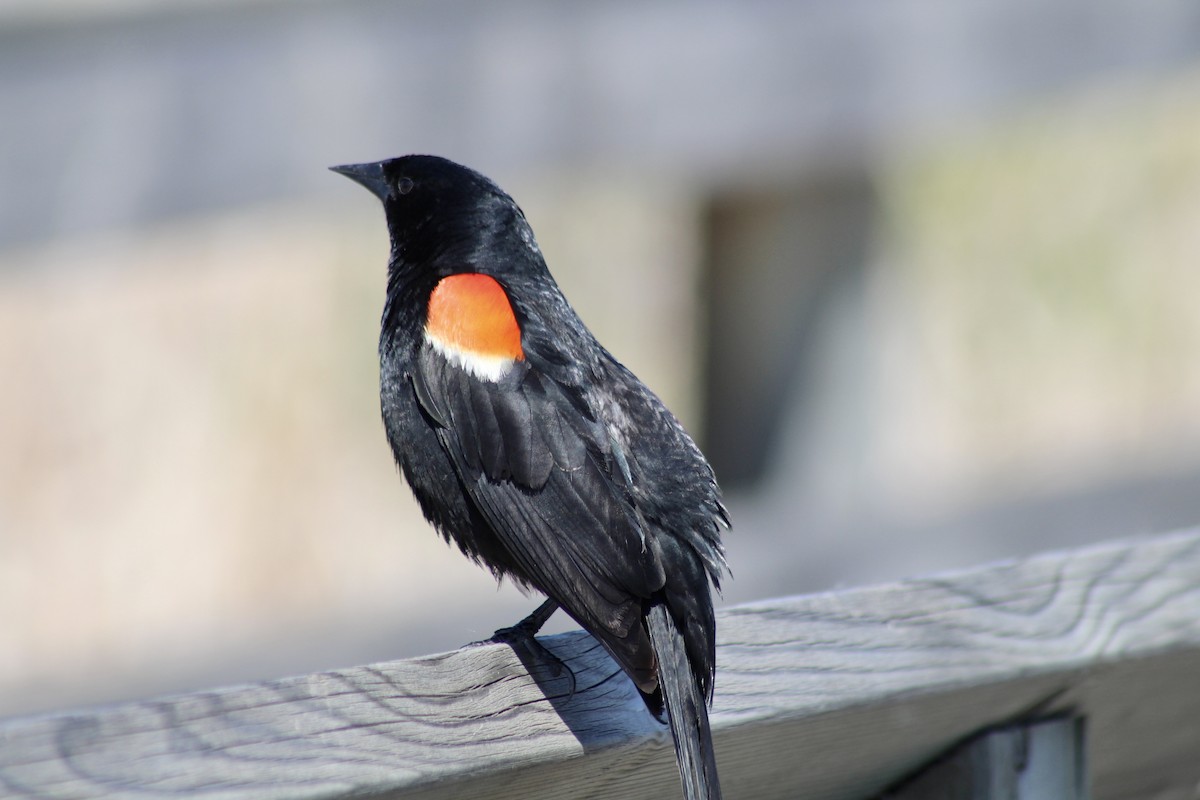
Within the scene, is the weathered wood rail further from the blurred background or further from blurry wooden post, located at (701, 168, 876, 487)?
blurry wooden post, located at (701, 168, 876, 487)

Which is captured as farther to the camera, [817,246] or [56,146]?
[817,246]

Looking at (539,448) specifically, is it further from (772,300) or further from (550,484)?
(772,300)

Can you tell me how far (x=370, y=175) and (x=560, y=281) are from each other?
2.98m

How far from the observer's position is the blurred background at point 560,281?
1.93m

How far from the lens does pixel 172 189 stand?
6.28 feet

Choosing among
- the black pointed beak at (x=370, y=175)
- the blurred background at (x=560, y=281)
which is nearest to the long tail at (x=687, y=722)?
the blurred background at (x=560, y=281)

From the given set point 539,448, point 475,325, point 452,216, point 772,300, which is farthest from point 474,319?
point 772,300

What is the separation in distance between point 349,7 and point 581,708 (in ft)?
3.44

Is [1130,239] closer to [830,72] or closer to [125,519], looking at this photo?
[125,519]

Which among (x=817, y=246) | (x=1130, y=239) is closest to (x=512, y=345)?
(x=817, y=246)

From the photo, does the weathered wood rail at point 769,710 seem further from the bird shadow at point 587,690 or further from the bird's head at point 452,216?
the bird's head at point 452,216

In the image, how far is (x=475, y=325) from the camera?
1993mm

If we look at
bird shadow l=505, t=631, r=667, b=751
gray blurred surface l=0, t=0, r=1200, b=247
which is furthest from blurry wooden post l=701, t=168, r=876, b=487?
bird shadow l=505, t=631, r=667, b=751

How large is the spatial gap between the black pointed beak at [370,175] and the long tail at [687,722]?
956 mm
